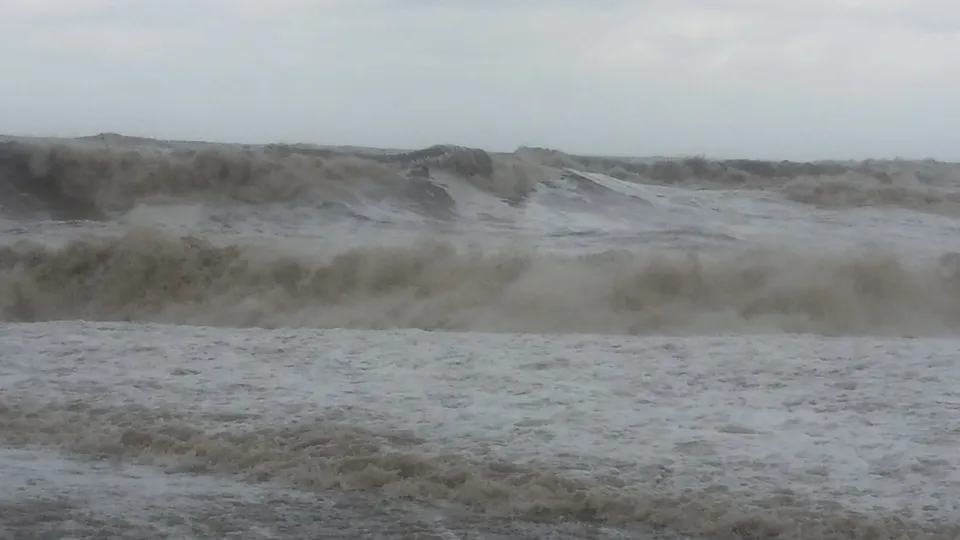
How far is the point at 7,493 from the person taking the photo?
2959 mm

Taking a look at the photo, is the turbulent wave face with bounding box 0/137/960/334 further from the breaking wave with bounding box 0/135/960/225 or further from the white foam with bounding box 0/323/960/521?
the white foam with bounding box 0/323/960/521

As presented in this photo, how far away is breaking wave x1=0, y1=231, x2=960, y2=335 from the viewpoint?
7156mm

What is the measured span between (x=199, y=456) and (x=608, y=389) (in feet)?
5.89

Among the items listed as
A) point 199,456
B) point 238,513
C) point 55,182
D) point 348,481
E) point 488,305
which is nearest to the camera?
point 238,513

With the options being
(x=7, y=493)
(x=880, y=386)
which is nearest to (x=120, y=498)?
(x=7, y=493)

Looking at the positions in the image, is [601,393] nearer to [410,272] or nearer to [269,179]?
[410,272]

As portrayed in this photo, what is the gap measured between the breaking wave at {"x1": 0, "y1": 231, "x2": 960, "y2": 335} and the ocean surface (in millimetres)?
30

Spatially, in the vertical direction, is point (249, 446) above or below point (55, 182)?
below

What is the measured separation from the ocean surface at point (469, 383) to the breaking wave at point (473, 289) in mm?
30

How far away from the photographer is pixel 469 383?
14.2ft

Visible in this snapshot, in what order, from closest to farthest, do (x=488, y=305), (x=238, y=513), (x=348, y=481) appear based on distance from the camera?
(x=238, y=513) < (x=348, y=481) < (x=488, y=305)

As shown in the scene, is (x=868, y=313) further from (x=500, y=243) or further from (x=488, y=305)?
(x=500, y=243)

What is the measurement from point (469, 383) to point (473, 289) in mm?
3297

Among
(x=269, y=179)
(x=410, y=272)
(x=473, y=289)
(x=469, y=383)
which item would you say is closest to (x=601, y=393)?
(x=469, y=383)
